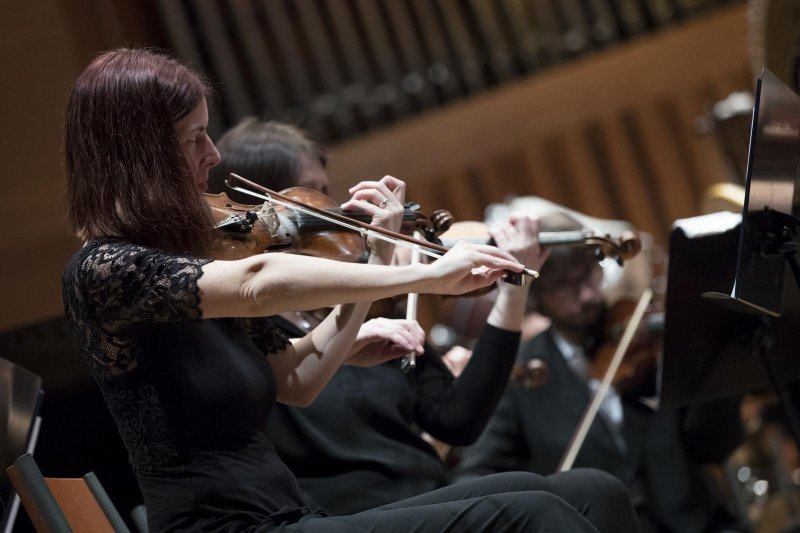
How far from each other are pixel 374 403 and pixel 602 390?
3.06 ft

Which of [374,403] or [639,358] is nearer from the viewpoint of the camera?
[374,403]

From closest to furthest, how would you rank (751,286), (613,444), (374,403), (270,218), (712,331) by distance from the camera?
(270,218) → (751,286) → (374,403) → (712,331) → (613,444)

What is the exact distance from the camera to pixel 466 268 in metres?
1.43

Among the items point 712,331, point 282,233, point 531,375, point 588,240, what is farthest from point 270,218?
point 531,375

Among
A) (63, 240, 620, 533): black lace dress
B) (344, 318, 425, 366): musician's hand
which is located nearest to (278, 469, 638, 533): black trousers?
(63, 240, 620, 533): black lace dress

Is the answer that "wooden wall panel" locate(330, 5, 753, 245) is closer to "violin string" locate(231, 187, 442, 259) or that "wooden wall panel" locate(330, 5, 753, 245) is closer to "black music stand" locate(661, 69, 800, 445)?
"black music stand" locate(661, 69, 800, 445)

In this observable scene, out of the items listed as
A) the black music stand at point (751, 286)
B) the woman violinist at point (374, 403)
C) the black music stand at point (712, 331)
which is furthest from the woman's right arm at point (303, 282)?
the black music stand at point (712, 331)

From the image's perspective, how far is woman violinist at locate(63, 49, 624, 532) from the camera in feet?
4.69

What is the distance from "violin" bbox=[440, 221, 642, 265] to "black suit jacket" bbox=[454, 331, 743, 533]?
68 cm

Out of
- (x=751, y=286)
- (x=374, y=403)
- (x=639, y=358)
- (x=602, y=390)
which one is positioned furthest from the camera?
(x=639, y=358)

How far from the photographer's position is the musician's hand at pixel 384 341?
1.93 meters

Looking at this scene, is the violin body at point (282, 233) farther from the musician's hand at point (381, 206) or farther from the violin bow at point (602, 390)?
the violin bow at point (602, 390)

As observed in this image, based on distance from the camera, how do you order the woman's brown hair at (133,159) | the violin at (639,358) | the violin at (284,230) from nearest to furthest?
the woman's brown hair at (133,159) < the violin at (284,230) < the violin at (639,358)

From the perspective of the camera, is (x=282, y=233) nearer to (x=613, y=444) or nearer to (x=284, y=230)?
(x=284, y=230)
